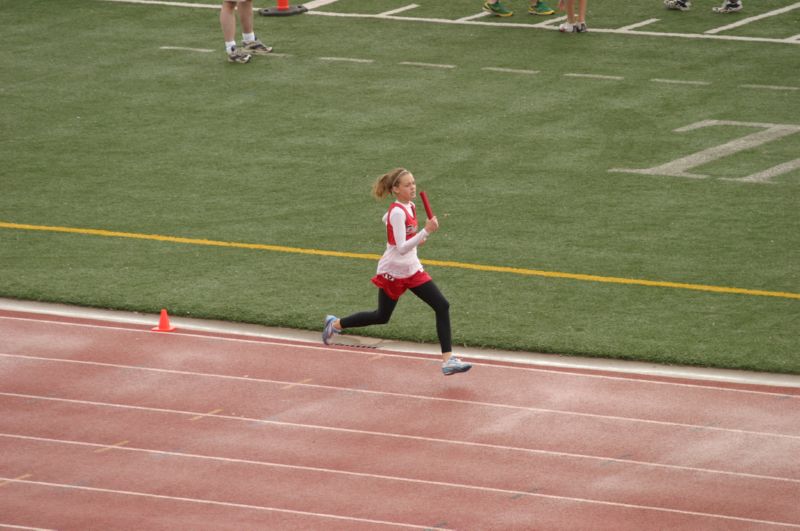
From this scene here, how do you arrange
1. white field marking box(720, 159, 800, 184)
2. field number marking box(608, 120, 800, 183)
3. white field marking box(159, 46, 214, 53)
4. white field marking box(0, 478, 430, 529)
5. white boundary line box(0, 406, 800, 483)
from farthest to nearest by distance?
white field marking box(159, 46, 214, 53) → field number marking box(608, 120, 800, 183) → white field marking box(720, 159, 800, 184) → white boundary line box(0, 406, 800, 483) → white field marking box(0, 478, 430, 529)

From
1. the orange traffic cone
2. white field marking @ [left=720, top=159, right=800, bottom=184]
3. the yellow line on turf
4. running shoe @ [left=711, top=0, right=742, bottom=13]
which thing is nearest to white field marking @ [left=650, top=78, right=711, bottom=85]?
white field marking @ [left=720, top=159, right=800, bottom=184]

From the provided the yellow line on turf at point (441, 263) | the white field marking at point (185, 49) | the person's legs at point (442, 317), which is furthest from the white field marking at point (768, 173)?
the white field marking at point (185, 49)

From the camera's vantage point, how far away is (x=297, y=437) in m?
10.4

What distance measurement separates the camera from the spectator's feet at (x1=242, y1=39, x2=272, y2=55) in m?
22.0

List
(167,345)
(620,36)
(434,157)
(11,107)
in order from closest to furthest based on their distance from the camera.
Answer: (167,345) → (434,157) → (11,107) → (620,36)

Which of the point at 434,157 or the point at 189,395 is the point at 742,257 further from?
the point at 189,395

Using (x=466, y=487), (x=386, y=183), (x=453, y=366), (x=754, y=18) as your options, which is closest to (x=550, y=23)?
(x=754, y=18)

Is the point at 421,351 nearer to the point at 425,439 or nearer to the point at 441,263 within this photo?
Result: the point at 425,439

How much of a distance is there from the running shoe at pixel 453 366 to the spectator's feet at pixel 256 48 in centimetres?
1161

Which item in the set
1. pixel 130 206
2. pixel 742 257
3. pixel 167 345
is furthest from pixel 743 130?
pixel 167 345

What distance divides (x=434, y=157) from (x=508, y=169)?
0.98m

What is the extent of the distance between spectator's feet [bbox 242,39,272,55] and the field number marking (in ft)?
23.1

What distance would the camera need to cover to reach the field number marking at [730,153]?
53.9 ft

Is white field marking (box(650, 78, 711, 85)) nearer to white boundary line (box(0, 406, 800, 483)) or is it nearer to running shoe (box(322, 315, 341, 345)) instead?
running shoe (box(322, 315, 341, 345))
